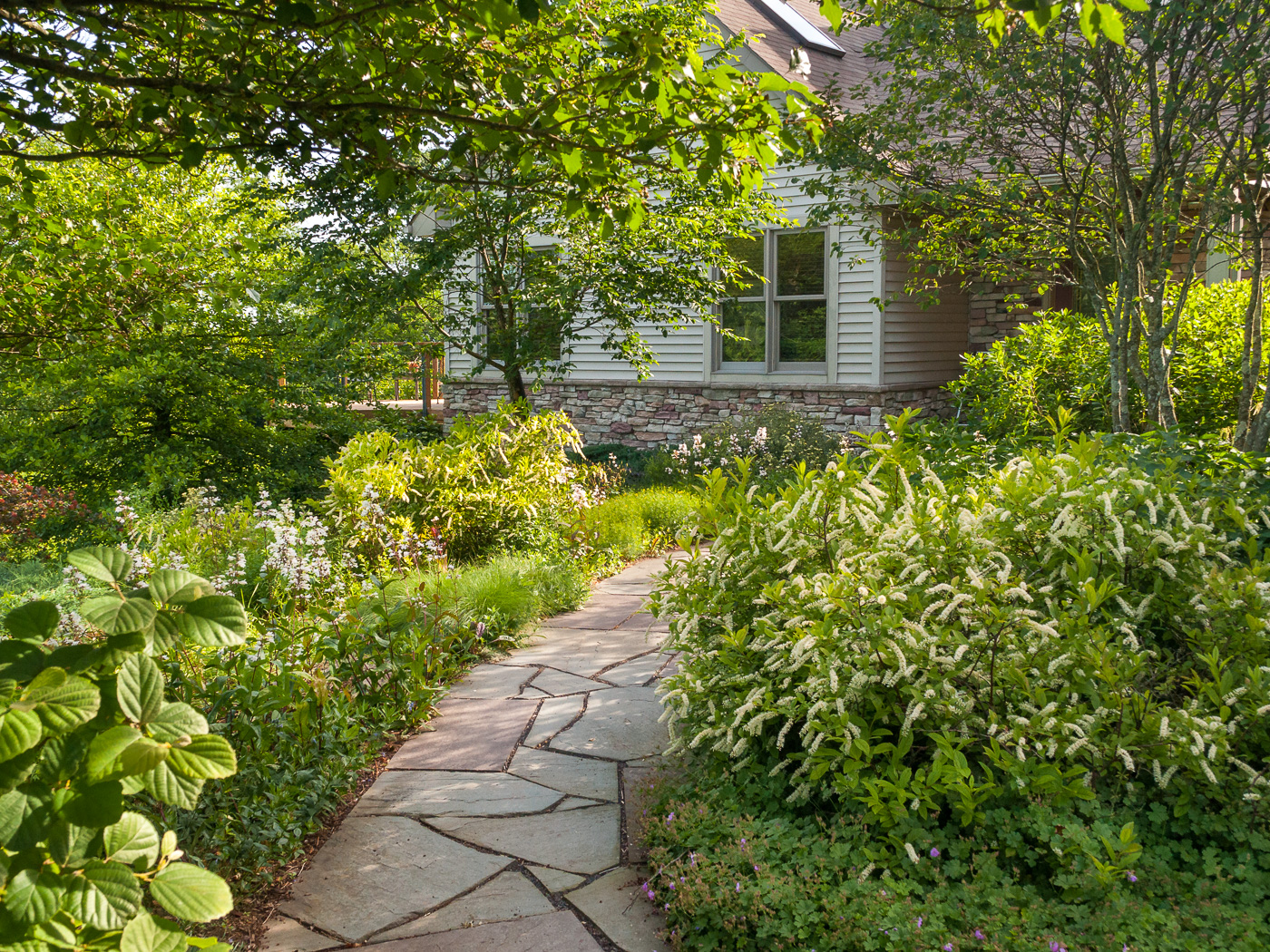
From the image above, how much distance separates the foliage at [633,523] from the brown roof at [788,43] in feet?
19.3

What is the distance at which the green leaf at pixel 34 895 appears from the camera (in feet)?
3.46

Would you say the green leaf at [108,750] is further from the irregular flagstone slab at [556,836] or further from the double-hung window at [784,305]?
the double-hung window at [784,305]

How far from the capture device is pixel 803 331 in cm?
1121

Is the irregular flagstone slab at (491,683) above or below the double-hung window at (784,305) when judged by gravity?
below

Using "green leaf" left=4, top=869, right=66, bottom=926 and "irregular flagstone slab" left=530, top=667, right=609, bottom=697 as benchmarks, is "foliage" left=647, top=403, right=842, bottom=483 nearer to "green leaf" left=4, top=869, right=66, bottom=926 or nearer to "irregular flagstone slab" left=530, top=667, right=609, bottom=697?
"irregular flagstone slab" left=530, top=667, right=609, bottom=697

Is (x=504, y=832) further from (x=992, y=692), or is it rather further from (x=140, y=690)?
(x=140, y=690)

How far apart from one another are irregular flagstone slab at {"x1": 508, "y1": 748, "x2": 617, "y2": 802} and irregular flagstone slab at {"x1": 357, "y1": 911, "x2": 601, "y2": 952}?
82 cm

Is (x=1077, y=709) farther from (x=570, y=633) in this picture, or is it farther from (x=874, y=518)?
(x=570, y=633)

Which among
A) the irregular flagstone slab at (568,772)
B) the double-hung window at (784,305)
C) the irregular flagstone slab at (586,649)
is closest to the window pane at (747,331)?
the double-hung window at (784,305)

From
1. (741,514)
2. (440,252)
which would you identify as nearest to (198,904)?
(741,514)

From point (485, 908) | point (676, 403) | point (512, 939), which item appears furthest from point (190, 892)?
point (676, 403)

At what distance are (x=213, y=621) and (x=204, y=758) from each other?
0.19 meters

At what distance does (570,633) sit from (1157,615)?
10.7 feet

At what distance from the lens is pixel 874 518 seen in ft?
10.8
